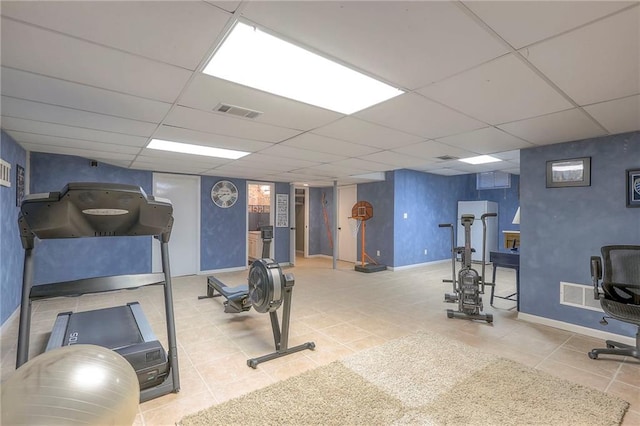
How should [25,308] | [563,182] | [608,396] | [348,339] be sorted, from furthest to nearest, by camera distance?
[563,182] < [348,339] < [608,396] < [25,308]

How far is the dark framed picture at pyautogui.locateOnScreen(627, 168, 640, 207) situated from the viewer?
300 centimetres

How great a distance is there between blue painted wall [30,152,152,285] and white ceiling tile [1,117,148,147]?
1.85 metres

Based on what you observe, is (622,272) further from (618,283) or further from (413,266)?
(413,266)

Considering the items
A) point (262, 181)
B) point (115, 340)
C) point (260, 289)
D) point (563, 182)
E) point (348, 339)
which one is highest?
point (262, 181)

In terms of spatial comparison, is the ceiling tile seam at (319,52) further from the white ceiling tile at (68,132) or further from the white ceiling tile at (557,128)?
the white ceiling tile at (68,132)

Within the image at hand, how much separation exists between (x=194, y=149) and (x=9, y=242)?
7.54ft

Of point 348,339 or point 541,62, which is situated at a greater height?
point 541,62

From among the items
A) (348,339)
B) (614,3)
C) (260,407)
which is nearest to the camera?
(614,3)

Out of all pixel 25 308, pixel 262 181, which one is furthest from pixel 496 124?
pixel 262 181

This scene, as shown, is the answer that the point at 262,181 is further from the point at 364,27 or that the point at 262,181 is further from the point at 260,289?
the point at 364,27

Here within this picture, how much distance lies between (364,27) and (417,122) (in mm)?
1585

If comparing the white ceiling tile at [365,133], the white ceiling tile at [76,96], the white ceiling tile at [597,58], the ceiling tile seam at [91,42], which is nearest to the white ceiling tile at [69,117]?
the white ceiling tile at [76,96]

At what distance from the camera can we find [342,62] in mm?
1707

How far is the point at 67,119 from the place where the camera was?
107 inches
